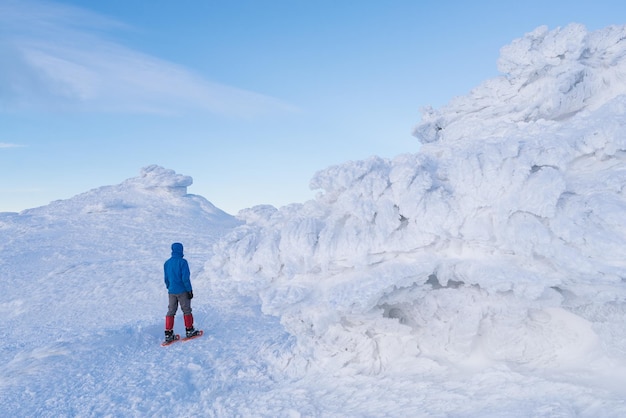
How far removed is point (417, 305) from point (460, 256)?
4.09ft

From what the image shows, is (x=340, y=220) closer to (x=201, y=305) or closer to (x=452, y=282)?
(x=452, y=282)

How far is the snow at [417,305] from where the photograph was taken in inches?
217

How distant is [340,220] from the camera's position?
682 cm

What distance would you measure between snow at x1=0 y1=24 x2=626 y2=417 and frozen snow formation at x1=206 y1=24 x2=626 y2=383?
0.02 m

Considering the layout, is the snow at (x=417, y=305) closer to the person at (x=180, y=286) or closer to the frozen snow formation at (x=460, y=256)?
the frozen snow formation at (x=460, y=256)

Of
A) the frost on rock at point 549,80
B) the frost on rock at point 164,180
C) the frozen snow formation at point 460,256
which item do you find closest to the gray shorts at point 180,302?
the frozen snow formation at point 460,256

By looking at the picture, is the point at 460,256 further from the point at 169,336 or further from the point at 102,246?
the point at 102,246

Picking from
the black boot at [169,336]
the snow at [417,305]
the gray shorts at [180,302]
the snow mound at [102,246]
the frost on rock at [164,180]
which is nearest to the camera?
the snow at [417,305]

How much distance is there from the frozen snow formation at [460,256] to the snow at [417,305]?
0.02m

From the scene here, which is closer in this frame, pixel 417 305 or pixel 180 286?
pixel 417 305

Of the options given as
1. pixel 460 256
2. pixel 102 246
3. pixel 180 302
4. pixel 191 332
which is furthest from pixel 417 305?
pixel 102 246

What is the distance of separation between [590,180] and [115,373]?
23.9 feet

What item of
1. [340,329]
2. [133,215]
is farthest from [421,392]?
[133,215]

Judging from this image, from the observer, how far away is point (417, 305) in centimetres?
692
